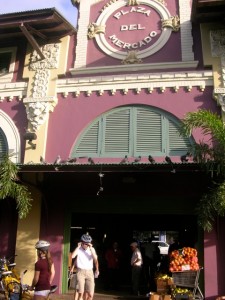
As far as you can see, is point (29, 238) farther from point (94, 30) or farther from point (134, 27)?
point (134, 27)

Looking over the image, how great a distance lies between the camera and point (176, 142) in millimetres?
11000

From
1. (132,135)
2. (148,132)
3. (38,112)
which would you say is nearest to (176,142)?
(148,132)

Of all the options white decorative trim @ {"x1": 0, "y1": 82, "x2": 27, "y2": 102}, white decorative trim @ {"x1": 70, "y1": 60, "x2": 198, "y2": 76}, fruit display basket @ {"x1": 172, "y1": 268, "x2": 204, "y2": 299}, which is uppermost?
white decorative trim @ {"x1": 70, "y1": 60, "x2": 198, "y2": 76}

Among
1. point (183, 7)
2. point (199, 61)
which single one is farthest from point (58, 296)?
point (183, 7)

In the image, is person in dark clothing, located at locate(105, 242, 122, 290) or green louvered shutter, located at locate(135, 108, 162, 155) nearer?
green louvered shutter, located at locate(135, 108, 162, 155)

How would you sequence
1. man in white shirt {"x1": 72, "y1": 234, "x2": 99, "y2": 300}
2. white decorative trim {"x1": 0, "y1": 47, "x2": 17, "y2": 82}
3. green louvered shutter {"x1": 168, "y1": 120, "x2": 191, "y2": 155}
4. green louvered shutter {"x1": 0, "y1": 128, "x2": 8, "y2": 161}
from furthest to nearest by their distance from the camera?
white decorative trim {"x1": 0, "y1": 47, "x2": 17, "y2": 82} → green louvered shutter {"x1": 0, "y1": 128, "x2": 8, "y2": 161} → green louvered shutter {"x1": 168, "y1": 120, "x2": 191, "y2": 155} → man in white shirt {"x1": 72, "y1": 234, "x2": 99, "y2": 300}

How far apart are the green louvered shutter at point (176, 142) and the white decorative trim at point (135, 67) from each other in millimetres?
1793

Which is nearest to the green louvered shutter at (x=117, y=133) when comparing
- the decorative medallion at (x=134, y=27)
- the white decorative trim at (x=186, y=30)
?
the decorative medallion at (x=134, y=27)

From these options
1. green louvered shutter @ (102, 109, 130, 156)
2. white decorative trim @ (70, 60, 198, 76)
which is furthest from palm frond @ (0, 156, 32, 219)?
white decorative trim @ (70, 60, 198, 76)

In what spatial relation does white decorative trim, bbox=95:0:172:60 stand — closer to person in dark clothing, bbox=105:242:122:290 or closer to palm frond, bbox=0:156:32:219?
palm frond, bbox=0:156:32:219

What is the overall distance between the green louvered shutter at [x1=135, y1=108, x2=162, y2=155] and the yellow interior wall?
10.2ft

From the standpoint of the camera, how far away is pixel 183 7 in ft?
40.7

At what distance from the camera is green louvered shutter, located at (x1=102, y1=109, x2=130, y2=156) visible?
11.2m

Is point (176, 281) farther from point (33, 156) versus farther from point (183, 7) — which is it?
point (183, 7)
